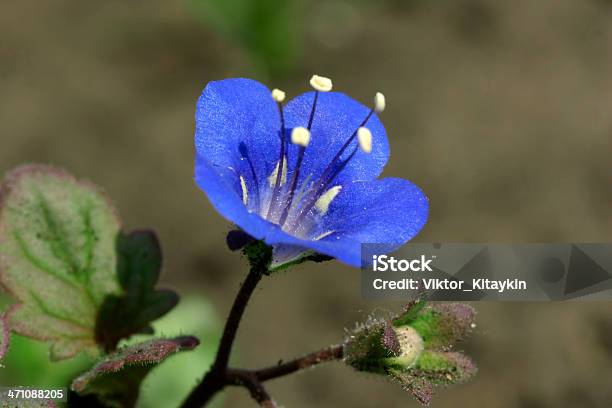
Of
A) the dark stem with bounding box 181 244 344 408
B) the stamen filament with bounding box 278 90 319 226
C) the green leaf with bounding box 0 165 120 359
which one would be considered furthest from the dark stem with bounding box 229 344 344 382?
the green leaf with bounding box 0 165 120 359

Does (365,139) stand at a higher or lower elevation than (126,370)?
higher

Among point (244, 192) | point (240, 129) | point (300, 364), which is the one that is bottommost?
point (300, 364)

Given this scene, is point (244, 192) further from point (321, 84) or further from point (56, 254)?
point (56, 254)

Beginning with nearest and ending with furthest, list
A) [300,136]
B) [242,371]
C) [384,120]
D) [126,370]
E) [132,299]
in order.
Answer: [300,136] → [242,371] → [126,370] → [132,299] → [384,120]

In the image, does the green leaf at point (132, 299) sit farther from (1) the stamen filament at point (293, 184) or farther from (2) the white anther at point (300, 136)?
(2) the white anther at point (300, 136)

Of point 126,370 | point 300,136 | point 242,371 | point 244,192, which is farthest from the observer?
point 126,370

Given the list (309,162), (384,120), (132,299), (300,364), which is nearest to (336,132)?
(309,162)

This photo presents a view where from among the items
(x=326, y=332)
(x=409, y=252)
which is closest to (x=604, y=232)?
(x=326, y=332)
